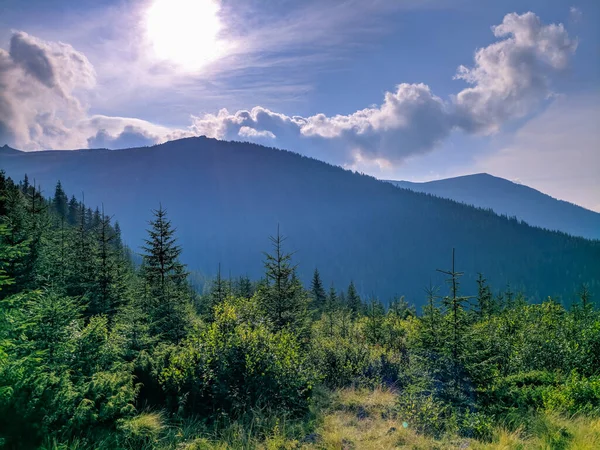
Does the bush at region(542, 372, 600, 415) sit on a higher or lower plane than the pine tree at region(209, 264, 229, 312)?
higher

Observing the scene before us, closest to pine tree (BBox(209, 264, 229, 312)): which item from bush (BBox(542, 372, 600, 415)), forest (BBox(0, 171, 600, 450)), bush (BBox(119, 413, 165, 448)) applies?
forest (BBox(0, 171, 600, 450))

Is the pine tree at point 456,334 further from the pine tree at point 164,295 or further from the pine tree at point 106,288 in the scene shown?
the pine tree at point 106,288

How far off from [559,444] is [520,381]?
302 cm

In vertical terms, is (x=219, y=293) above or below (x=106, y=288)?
below

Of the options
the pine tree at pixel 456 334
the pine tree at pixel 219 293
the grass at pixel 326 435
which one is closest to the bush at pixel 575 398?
the grass at pixel 326 435

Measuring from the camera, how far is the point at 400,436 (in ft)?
19.7

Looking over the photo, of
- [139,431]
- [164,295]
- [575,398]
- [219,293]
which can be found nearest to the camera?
[139,431]

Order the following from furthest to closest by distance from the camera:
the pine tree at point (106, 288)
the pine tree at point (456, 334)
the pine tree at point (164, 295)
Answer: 1. the pine tree at point (106, 288)
2. the pine tree at point (164, 295)
3. the pine tree at point (456, 334)

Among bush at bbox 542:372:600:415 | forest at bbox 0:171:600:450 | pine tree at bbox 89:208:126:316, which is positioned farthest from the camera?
pine tree at bbox 89:208:126:316

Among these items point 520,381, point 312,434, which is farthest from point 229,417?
point 520,381

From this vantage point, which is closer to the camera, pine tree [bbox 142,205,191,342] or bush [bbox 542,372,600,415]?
bush [bbox 542,372,600,415]

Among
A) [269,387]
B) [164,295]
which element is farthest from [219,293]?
[269,387]

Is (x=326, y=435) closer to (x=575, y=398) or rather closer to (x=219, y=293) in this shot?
(x=575, y=398)

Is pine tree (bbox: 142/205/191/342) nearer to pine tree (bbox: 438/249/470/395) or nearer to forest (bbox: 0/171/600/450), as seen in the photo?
forest (bbox: 0/171/600/450)
